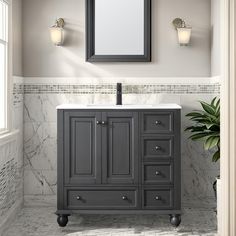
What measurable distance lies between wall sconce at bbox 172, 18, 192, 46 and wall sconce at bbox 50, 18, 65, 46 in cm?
110

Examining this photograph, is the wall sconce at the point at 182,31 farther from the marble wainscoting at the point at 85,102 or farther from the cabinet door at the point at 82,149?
the cabinet door at the point at 82,149

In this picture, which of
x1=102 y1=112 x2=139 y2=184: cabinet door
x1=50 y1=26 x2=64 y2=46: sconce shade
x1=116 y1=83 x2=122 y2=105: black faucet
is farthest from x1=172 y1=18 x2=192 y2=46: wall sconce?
x1=50 y1=26 x2=64 y2=46: sconce shade

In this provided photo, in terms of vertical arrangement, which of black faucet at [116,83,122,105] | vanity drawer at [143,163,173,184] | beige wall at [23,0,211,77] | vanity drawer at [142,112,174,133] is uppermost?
beige wall at [23,0,211,77]

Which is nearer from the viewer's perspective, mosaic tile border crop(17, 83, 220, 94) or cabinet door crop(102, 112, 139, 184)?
cabinet door crop(102, 112, 139, 184)

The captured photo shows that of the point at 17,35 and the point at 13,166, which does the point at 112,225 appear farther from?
the point at 17,35

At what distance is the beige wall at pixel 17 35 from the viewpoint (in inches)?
166

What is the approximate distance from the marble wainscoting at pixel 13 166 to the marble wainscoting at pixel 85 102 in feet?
0.37

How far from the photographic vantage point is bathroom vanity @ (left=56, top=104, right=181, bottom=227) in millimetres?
3867

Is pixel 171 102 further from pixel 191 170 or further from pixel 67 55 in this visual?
pixel 67 55

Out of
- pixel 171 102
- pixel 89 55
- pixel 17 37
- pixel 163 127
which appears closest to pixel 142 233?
pixel 163 127

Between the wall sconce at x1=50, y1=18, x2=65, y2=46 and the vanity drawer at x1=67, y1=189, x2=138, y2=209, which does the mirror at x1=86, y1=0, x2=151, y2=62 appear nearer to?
the wall sconce at x1=50, y1=18, x2=65, y2=46

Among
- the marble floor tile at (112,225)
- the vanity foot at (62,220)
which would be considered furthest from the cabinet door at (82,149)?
the marble floor tile at (112,225)

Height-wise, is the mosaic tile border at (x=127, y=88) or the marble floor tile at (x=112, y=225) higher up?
the mosaic tile border at (x=127, y=88)

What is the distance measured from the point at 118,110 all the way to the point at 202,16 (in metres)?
1.40
